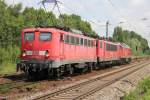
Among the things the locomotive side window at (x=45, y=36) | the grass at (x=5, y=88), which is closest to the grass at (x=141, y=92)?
the grass at (x=5, y=88)

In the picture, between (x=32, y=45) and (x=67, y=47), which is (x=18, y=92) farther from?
(x=67, y=47)

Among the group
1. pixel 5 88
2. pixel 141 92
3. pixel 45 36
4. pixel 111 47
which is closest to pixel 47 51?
pixel 45 36

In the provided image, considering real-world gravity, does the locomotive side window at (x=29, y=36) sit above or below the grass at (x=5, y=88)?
above

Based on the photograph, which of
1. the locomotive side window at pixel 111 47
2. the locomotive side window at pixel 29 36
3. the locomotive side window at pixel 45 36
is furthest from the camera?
the locomotive side window at pixel 111 47

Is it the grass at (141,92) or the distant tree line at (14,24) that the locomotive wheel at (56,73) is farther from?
the grass at (141,92)

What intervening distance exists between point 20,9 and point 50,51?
57.2 metres

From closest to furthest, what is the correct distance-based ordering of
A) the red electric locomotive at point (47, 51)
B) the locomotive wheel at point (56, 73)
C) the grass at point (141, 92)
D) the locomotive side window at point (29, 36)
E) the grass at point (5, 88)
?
the grass at point (141, 92), the grass at point (5, 88), the red electric locomotive at point (47, 51), the locomotive wheel at point (56, 73), the locomotive side window at point (29, 36)

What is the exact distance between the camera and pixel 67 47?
85.3 feet

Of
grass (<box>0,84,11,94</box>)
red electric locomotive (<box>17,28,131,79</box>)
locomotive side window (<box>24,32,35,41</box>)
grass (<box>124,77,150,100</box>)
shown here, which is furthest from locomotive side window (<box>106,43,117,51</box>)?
grass (<box>0,84,11,94</box>)

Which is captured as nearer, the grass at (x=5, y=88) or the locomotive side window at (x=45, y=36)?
the grass at (x=5, y=88)

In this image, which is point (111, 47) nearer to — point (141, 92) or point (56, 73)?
point (56, 73)

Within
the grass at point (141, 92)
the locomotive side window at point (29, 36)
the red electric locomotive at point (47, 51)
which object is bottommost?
the grass at point (141, 92)

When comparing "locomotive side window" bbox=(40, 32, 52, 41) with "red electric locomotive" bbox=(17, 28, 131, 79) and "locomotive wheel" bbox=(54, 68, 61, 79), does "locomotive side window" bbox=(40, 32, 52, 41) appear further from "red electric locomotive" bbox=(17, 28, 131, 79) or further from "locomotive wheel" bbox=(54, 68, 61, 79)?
"locomotive wheel" bbox=(54, 68, 61, 79)

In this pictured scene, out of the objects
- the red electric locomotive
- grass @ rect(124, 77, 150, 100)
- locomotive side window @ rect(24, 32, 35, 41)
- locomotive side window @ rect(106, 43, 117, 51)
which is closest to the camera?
grass @ rect(124, 77, 150, 100)
